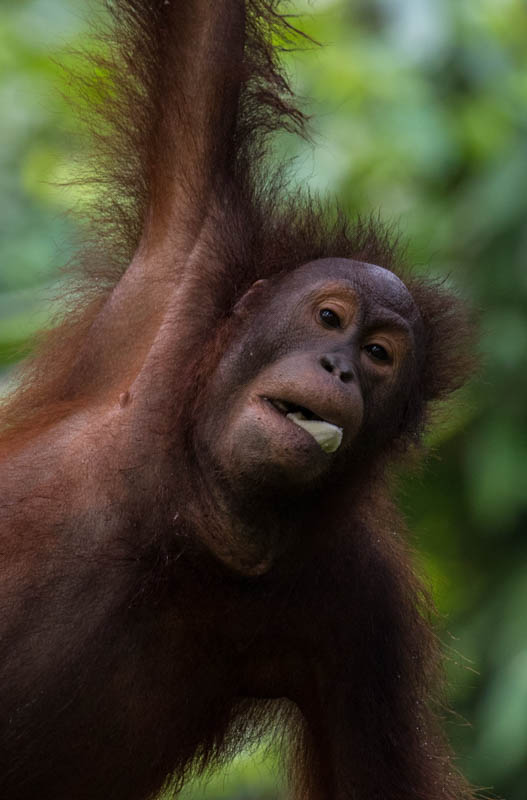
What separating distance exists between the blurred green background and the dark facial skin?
6.33ft

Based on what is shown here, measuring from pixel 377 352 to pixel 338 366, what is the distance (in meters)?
0.26

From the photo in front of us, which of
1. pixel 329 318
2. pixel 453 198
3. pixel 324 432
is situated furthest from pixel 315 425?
pixel 453 198

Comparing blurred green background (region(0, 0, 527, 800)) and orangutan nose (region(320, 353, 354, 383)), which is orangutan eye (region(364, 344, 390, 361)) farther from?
blurred green background (region(0, 0, 527, 800))

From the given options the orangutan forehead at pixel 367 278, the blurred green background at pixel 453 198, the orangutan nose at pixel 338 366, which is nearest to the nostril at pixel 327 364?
the orangutan nose at pixel 338 366

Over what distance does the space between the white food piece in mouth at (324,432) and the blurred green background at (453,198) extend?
2.28 m

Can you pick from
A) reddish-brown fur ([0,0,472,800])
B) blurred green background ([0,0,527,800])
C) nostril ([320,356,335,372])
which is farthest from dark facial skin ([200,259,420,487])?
blurred green background ([0,0,527,800])

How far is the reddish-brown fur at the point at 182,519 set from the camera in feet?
13.2

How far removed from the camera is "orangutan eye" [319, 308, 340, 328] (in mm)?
4156

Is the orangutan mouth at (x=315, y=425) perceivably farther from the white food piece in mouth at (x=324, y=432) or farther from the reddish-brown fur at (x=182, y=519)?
the reddish-brown fur at (x=182, y=519)

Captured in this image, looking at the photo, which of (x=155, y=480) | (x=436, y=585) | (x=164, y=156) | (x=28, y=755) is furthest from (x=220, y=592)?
(x=436, y=585)

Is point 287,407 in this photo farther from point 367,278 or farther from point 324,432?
point 367,278

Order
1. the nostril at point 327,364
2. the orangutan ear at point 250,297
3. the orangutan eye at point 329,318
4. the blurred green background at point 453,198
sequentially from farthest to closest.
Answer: the blurred green background at point 453,198 < the orangutan ear at point 250,297 < the orangutan eye at point 329,318 < the nostril at point 327,364

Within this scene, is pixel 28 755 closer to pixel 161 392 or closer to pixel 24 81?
pixel 161 392

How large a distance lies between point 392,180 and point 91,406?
340 centimetres
